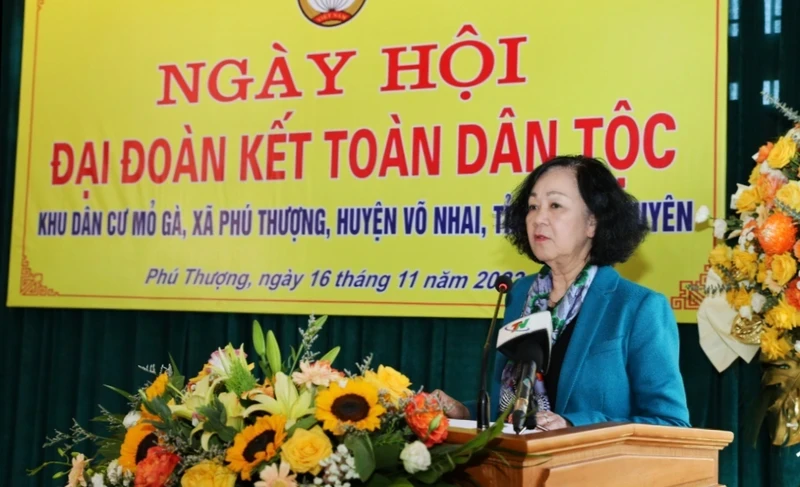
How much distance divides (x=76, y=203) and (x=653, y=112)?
2.40 m

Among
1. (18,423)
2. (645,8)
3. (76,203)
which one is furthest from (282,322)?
(645,8)

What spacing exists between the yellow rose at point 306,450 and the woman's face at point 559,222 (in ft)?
3.37

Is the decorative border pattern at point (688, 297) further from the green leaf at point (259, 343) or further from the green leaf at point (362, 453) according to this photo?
the green leaf at point (362, 453)

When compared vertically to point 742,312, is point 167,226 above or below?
above

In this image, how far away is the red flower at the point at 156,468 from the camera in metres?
1.48

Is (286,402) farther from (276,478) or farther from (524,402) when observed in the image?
(524,402)

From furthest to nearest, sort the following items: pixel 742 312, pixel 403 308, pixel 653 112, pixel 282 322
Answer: pixel 282 322, pixel 403 308, pixel 653 112, pixel 742 312

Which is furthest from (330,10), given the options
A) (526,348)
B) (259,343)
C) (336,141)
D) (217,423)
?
(217,423)

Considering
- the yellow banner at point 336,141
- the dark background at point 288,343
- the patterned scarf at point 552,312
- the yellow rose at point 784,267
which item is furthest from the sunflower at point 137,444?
the dark background at point 288,343

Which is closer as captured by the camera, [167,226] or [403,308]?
[403,308]

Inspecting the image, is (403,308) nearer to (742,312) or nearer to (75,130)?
(742,312)

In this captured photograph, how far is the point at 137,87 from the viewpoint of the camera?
13.5 feet

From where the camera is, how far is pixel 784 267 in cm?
253

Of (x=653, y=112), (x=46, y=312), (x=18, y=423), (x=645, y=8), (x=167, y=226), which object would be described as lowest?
(x=18, y=423)
